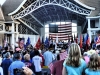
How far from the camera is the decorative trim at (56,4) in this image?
36.3 m

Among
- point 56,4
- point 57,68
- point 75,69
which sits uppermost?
point 56,4

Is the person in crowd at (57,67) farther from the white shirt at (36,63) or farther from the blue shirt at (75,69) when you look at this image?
the white shirt at (36,63)

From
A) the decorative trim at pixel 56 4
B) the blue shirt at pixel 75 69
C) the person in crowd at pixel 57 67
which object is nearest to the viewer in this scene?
the blue shirt at pixel 75 69

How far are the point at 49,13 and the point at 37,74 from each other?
123 ft

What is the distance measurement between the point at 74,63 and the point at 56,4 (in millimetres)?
32975

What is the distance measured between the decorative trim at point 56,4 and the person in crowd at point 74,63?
106ft

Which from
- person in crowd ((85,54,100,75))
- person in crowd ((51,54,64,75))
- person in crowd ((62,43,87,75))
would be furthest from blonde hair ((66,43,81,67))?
person in crowd ((51,54,64,75))

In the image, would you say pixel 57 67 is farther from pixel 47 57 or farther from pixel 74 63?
pixel 47 57

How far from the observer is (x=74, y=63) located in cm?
404

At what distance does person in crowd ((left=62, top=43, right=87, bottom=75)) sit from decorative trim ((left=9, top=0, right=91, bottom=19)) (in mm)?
32447

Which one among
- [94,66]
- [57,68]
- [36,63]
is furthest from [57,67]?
[36,63]

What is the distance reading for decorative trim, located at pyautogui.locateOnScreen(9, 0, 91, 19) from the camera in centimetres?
3633

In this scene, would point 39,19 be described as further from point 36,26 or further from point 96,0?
point 96,0

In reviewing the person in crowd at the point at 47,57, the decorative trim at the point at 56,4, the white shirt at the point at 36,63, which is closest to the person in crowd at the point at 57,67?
the white shirt at the point at 36,63
